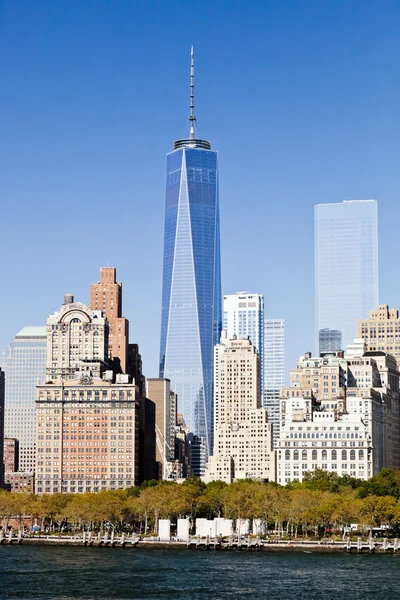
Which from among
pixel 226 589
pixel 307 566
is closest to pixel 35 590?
pixel 226 589

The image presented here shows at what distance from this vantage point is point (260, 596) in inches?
6363

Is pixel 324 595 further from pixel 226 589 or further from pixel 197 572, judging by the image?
pixel 197 572

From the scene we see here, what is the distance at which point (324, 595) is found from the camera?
163375 millimetres

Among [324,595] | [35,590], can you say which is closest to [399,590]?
[324,595]

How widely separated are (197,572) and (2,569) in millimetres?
27910

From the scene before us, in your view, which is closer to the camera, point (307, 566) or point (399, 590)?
point (399, 590)

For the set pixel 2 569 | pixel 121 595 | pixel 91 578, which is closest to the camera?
pixel 121 595

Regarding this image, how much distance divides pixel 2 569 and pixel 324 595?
5248 cm

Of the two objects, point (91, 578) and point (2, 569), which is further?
point (2, 569)

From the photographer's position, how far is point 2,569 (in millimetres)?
194000

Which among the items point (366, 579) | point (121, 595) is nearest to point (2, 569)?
point (121, 595)

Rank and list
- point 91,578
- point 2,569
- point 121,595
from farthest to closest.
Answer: point 2,569, point 91,578, point 121,595

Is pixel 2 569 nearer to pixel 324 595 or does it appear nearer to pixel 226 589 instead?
pixel 226 589

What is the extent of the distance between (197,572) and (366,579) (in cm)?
2350
